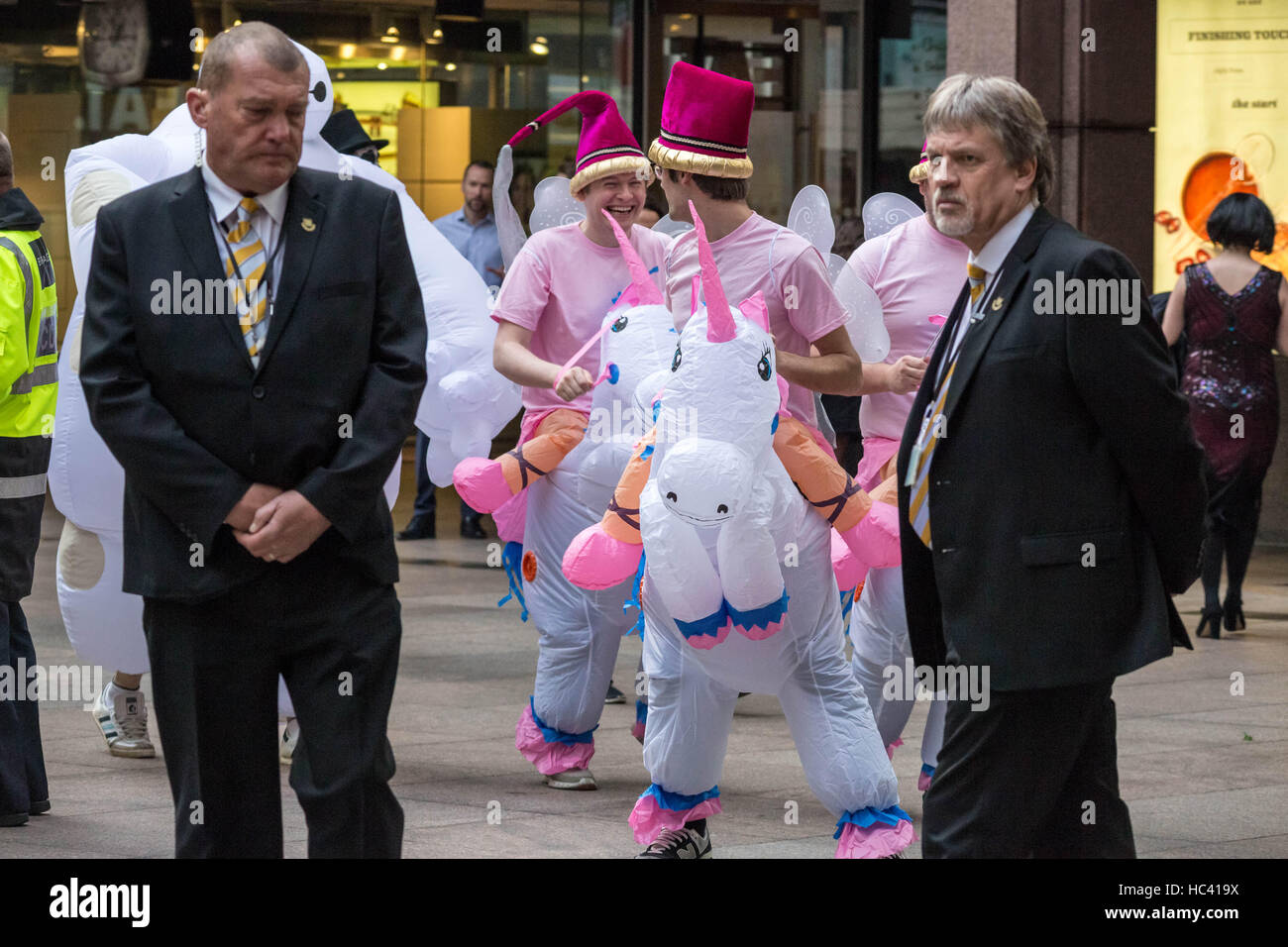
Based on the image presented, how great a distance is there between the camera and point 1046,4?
11.7 metres

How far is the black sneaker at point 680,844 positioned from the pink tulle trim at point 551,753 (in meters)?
1.24

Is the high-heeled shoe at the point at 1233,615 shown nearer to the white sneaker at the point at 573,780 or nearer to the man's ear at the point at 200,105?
the white sneaker at the point at 573,780

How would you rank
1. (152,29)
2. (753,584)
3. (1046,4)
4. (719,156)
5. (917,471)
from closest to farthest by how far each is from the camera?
(917,471) → (753,584) → (719,156) → (1046,4) → (152,29)

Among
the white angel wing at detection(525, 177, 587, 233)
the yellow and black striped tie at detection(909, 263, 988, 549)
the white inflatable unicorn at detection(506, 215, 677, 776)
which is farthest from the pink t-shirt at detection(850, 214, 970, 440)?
the yellow and black striped tie at detection(909, 263, 988, 549)

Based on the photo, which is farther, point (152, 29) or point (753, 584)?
point (152, 29)

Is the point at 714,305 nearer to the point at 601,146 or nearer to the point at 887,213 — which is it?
the point at 601,146

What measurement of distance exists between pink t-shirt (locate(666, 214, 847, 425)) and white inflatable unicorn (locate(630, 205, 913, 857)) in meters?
0.28

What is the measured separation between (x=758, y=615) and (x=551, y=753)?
1.93 metres

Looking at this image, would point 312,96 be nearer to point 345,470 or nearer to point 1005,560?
point 345,470

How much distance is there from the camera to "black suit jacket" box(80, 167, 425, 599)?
4105 mm

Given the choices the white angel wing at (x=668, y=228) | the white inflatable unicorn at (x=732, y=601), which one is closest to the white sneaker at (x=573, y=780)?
the white inflatable unicorn at (x=732, y=601)

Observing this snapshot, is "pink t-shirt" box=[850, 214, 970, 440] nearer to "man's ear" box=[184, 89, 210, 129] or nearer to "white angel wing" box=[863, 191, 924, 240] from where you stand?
"white angel wing" box=[863, 191, 924, 240]
